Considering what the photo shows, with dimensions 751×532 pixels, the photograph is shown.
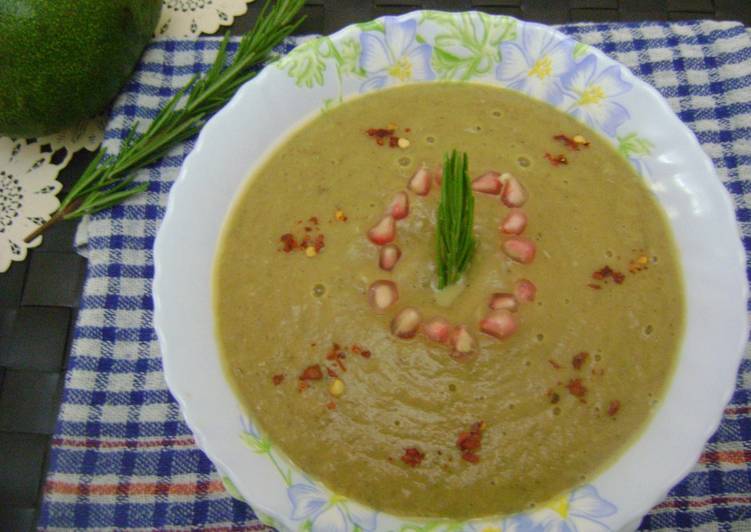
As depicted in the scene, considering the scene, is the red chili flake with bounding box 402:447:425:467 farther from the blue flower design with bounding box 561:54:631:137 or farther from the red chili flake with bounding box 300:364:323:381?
the blue flower design with bounding box 561:54:631:137

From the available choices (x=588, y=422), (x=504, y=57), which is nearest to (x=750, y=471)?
(x=588, y=422)

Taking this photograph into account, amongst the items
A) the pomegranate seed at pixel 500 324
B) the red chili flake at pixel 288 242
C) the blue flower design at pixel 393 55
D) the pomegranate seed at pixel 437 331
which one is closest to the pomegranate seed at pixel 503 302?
the pomegranate seed at pixel 500 324

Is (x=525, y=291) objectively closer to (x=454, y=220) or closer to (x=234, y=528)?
(x=454, y=220)

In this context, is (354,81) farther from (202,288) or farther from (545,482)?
(545,482)

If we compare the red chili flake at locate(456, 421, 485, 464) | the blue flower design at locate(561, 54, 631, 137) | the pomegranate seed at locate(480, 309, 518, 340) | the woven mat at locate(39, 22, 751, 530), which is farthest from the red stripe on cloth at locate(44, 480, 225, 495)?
the blue flower design at locate(561, 54, 631, 137)

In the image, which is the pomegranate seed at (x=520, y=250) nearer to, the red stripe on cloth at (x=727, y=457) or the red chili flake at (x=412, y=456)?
the red chili flake at (x=412, y=456)

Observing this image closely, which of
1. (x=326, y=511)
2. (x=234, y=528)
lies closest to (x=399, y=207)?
(x=326, y=511)

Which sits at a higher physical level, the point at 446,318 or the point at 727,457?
the point at 446,318
